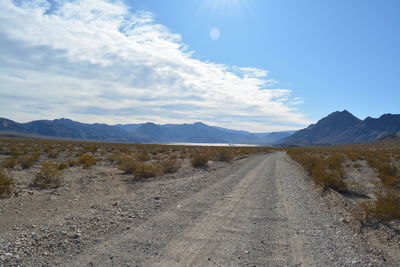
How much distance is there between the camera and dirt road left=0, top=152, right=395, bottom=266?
187 inches

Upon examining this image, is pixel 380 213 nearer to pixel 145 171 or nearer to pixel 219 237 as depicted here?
pixel 219 237

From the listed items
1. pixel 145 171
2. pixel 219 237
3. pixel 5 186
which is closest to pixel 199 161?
pixel 145 171

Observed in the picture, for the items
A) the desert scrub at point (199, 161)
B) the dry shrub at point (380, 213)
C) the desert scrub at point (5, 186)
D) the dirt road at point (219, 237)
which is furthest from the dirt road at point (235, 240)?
the desert scrub at point (199, 161)

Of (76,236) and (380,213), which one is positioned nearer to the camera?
(76,236)

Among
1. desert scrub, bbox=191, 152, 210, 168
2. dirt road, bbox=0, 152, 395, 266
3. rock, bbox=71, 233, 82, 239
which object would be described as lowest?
rock, bbox=71, 233, 82, 239

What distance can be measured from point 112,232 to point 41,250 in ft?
5.20

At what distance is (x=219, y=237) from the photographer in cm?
588

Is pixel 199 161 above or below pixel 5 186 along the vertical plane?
above

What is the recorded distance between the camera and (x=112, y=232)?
6.17 meters

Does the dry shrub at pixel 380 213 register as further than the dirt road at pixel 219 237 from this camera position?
Yes

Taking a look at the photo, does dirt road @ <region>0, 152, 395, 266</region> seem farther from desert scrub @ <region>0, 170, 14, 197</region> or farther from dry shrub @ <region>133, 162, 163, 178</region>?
dry shrub @ <region>133, 162, 163, 178</region>

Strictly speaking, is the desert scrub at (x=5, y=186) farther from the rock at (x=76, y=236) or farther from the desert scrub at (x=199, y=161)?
the desert scrub at (x=199, y=161)

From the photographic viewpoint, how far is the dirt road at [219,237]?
4.75 metres


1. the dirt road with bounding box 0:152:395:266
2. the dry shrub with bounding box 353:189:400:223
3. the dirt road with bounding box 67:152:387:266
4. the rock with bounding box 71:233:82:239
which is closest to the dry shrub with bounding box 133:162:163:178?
the dirt road with bounding box 0:152:395:266
